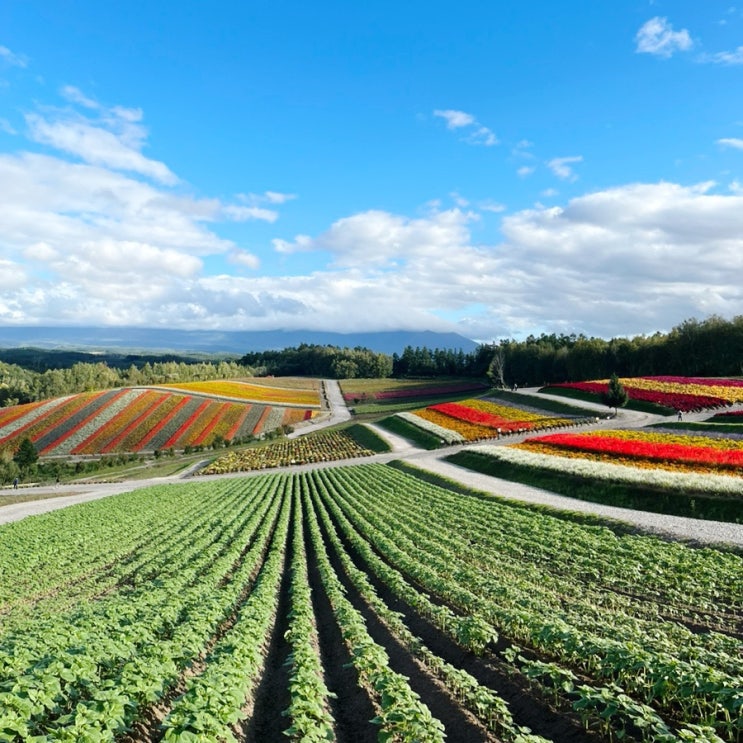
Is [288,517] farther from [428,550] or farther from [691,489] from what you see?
[691,489]

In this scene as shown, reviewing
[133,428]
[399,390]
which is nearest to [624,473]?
[133,428]

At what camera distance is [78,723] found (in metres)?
6.19

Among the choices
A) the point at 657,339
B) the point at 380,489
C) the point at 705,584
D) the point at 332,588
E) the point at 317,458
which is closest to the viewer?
the point at 705,584

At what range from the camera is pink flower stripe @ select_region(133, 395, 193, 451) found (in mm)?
73175

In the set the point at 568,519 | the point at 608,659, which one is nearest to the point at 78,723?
the point at 608,659

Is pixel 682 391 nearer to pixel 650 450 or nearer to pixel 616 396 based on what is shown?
pixel 616 396

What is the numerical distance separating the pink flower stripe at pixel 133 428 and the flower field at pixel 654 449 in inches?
2227

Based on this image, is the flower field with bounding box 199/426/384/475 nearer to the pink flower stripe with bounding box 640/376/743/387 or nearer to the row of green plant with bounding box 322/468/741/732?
the row of green plant with bounding box 322/468/741/732

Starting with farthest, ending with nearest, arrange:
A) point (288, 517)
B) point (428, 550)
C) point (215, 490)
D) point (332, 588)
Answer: point (215, 490), point (288, 517), point (428, 550), point (332, 588)

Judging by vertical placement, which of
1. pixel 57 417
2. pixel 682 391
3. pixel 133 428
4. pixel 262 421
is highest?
pixel 682 391

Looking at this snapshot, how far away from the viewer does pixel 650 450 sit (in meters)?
37.0

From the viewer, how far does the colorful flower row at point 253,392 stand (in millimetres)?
103188

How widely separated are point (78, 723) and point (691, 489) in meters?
30.3

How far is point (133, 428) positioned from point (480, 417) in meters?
53.3
